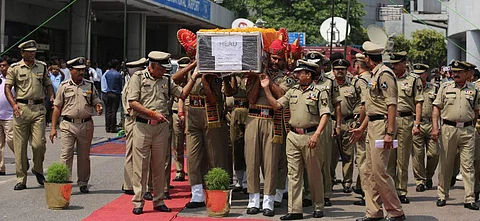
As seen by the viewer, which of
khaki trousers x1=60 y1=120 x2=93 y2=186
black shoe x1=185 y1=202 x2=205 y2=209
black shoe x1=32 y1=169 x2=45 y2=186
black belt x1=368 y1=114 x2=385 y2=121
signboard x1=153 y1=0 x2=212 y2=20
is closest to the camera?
black belt x1=368 y1=114 x2=385 y2=121

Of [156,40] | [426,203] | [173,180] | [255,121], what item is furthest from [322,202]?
[156,40]

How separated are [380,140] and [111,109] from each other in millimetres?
12140

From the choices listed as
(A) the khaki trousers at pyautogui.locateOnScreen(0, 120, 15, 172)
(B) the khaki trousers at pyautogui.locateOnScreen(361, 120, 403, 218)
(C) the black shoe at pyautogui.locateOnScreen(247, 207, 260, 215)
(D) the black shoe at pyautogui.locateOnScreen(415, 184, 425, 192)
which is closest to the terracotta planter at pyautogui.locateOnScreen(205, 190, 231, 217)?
(C) the black shoe at pyautogui.locateOnScreen(247, 207, 260, 215)

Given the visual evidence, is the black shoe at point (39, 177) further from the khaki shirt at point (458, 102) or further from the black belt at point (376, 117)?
the khaki shirt at point (458, 102)

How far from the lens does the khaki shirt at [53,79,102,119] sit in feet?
35.0

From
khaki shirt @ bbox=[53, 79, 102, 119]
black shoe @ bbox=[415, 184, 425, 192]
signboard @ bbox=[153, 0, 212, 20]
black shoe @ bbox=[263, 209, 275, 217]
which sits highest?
signboard @ bbox=[153, 0, 212, 20]

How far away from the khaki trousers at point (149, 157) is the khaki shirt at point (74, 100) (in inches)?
63.0

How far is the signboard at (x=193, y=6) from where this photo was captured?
28266 mm

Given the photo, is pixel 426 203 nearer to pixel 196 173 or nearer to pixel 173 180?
pixel 196 173

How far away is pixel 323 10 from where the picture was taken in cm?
3653

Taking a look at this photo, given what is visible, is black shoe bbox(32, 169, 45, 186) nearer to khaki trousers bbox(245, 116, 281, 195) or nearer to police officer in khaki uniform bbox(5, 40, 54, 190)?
police officer in khaki uniform bbox(5, 40, 54, 190)

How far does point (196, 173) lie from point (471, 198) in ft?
12.3

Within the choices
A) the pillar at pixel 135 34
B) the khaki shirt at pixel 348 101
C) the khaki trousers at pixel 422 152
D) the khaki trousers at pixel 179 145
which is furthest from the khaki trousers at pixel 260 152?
the pillar at pixel 135 34

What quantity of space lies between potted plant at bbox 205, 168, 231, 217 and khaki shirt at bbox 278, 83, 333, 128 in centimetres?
110
